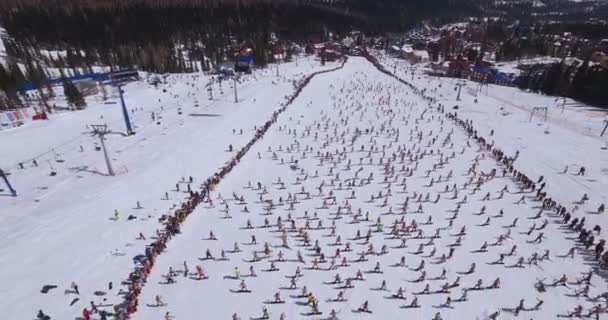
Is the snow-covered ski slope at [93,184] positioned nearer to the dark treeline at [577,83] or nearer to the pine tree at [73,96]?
the pine tree at [73,96]

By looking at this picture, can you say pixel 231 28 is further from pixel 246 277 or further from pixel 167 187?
pixel 246 277

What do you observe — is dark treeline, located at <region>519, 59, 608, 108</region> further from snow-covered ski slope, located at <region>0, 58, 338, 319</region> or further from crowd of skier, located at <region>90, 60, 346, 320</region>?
crowd of skier, located at <region>90, 60, 346, 320</region>

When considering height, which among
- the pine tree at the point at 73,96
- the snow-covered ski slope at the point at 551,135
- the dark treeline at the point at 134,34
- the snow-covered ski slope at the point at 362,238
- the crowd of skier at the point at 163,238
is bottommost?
the snow-covered ski slope at the point at 551,135

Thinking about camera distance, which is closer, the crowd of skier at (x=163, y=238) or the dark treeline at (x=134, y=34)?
the crowd of skier at (x=163, y=238)

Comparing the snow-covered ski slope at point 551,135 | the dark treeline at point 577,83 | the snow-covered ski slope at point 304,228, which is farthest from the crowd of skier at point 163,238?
the dark treeline at point 577,83

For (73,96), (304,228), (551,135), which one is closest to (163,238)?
(304,228)

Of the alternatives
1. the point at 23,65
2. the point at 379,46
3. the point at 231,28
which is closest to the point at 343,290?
the point at 23,65
